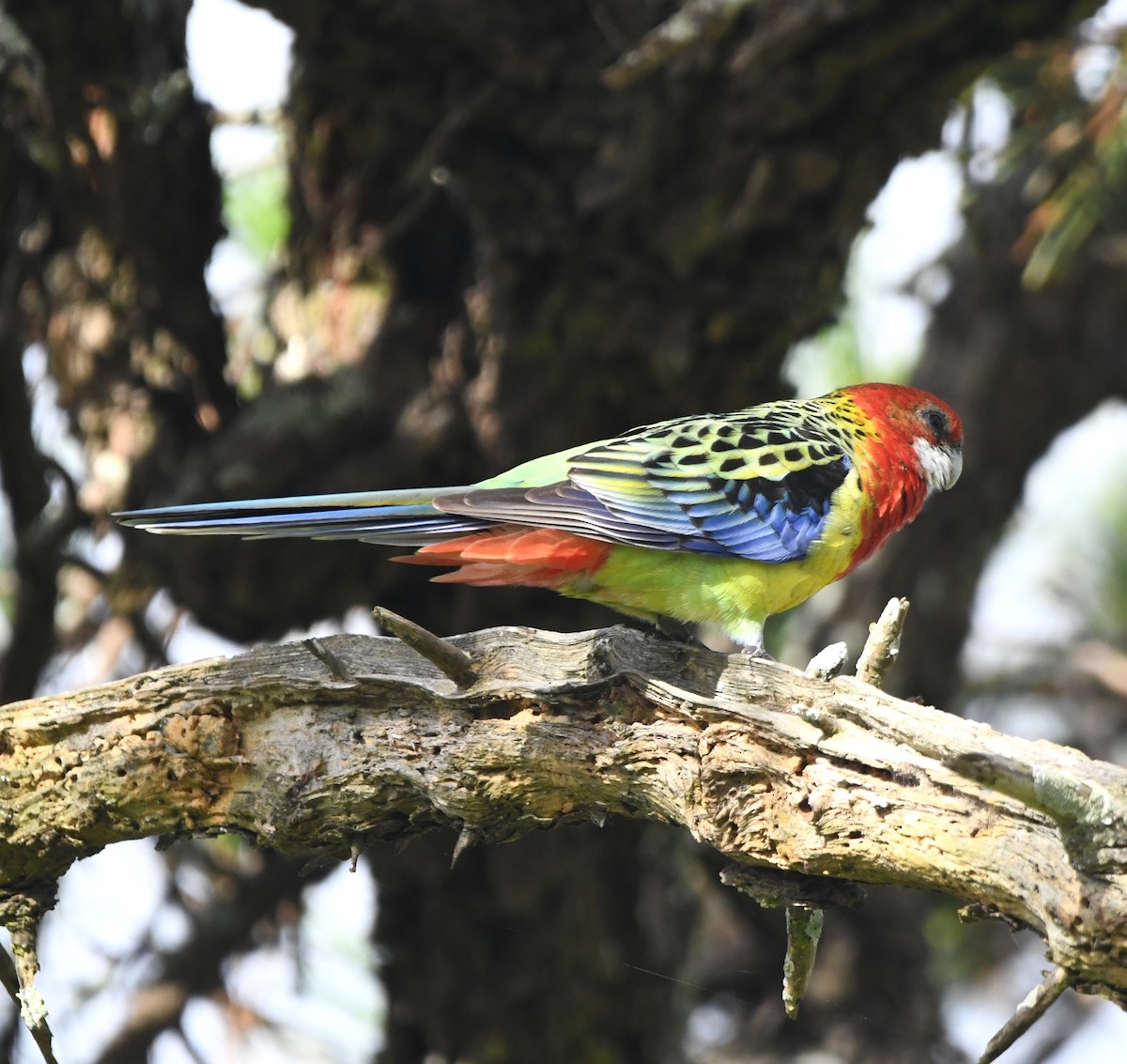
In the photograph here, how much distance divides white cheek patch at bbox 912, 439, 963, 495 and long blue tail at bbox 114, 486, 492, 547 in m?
1.75

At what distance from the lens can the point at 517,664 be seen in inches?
124

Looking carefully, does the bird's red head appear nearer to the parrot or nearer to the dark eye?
the dark eye

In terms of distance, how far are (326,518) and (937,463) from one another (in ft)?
7.52

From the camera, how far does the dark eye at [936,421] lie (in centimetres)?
483

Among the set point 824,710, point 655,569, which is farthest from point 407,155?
point 824,710

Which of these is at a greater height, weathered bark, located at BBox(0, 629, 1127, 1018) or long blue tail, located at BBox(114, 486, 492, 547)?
long blue tail, located at BBox(114, 486, 492, 547)

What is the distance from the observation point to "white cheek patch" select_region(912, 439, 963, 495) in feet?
15.5

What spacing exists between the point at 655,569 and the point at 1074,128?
11.9ft

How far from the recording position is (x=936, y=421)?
191 inches

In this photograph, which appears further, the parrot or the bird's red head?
the bird's red head

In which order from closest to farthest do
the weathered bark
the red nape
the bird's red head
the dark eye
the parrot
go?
the weathered bark
the parrot
the red nape
the bird's red head
the dark eye

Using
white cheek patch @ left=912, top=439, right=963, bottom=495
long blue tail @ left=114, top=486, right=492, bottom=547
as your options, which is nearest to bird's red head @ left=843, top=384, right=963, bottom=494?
white cheek patch @ left=912, top=439, right=963, bottom=495

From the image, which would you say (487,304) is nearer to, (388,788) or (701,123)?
(701,123)

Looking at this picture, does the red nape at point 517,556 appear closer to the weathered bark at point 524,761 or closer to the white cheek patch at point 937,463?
the weathered bark at point 524,761
